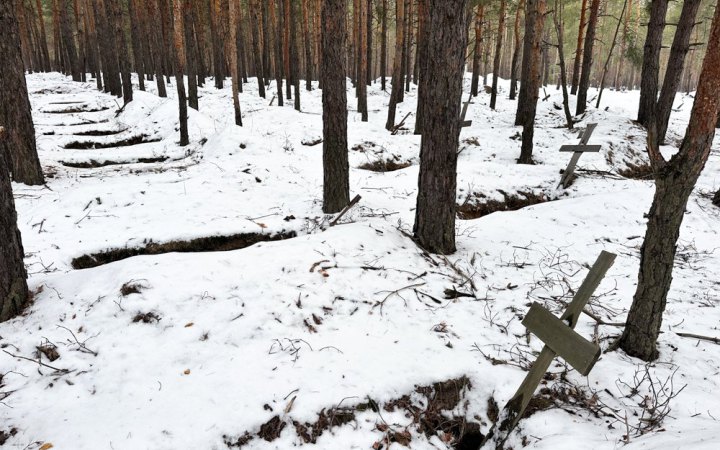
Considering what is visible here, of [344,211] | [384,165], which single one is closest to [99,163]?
[384,165]

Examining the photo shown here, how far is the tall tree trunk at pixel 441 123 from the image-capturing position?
187 inches

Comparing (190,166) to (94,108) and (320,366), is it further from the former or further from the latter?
(94,108)

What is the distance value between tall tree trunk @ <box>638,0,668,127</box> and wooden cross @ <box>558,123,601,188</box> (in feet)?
14.6

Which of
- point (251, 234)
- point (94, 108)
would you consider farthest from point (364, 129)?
point (94, 108)

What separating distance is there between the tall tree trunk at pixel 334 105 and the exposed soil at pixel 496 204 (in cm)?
277

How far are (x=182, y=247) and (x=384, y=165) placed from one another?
670cm

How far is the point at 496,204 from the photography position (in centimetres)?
847

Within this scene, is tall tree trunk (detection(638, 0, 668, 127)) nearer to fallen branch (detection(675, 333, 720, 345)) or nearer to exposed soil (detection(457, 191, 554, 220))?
exposed soil (detection(457, 191, 554, 220))

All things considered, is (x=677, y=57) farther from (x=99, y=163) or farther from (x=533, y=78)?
(x=99, y=163)

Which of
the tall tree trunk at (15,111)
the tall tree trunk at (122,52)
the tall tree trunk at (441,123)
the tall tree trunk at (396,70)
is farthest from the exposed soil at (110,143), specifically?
the tall tree trunk at (441,123)

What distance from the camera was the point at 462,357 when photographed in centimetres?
366

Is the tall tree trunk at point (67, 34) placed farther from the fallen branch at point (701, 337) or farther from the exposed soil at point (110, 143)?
the fallen branch at point (701, 337)

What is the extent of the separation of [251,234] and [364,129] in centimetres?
826

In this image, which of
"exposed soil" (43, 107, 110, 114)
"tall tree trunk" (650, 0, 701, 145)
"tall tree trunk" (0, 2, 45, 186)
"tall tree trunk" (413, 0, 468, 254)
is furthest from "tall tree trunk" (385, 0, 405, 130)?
"exposed soil" (43, 107, 110, 114)
